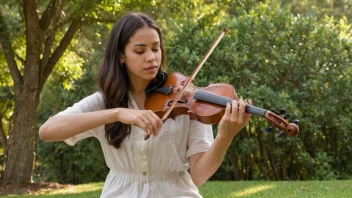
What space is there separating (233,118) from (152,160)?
0.46 m

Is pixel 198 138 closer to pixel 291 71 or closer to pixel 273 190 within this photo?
pixel 273 190

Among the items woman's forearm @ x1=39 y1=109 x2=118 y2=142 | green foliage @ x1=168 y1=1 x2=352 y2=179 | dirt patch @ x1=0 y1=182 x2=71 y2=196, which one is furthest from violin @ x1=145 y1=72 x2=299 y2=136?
dirt patch @ x1=0 y1=182 x2=71 y2=196

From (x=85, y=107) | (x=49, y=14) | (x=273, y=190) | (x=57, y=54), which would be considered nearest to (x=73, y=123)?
(x=85, y=107)

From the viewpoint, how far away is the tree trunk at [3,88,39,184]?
898 centimetres

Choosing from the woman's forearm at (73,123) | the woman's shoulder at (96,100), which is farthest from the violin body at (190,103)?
the woman's forearm at (73,123)

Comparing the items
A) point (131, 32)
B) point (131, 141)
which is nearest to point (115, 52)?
point (131, 32)

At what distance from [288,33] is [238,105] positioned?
6.78 meters

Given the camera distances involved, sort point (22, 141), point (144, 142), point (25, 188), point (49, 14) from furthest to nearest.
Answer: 1. point (22, 141)
2. point (49, 14)
3. point (25, 188)
4. point (144, 142)

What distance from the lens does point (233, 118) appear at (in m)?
2.31

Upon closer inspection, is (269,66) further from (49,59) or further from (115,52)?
(115,52)

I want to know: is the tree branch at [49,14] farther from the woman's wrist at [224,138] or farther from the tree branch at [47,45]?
the woman's wrist at [224,138]

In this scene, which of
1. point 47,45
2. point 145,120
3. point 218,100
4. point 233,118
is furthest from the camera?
point 47,45

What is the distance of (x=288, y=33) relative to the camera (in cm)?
888

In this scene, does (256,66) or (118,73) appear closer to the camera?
(118,73)
